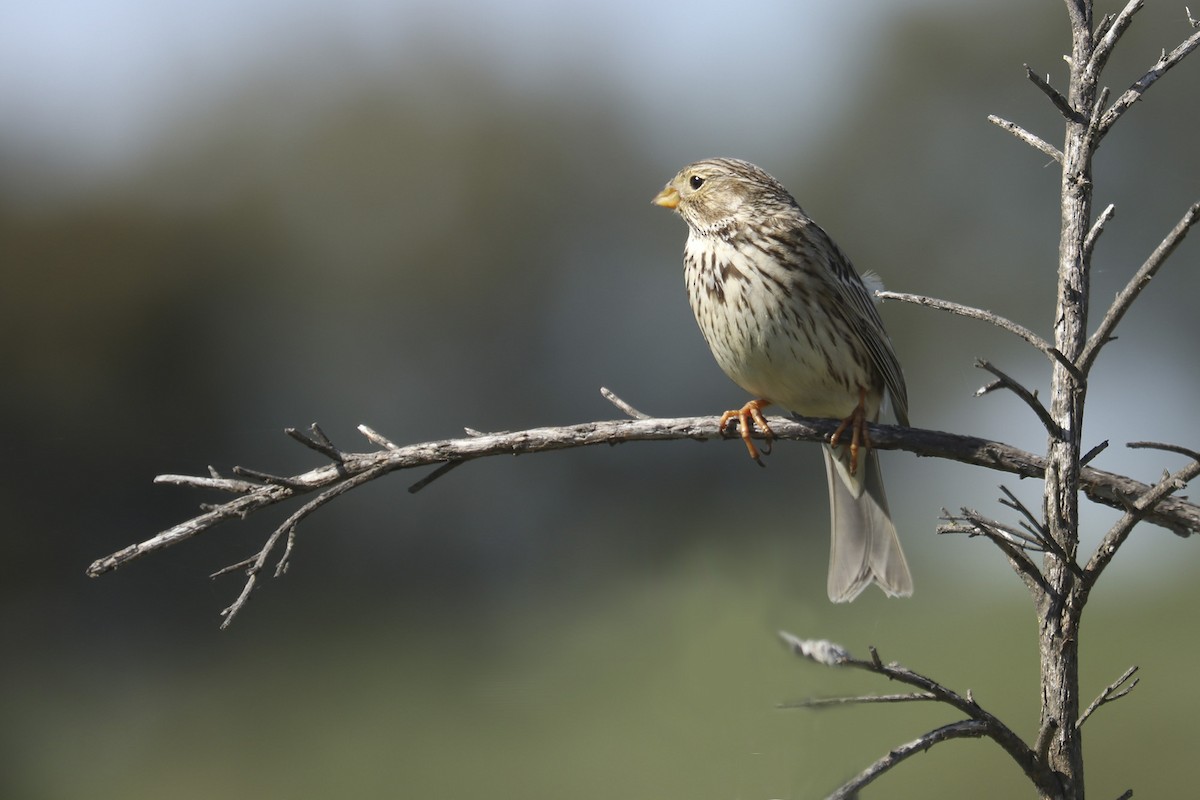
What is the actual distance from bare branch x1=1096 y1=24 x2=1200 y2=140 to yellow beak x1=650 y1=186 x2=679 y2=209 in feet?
8.66

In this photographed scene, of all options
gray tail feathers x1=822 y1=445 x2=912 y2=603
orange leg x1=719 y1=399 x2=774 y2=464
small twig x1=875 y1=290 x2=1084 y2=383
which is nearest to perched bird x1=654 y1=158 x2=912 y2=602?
gray tail feathers x1=822 y1=445 x2=912 y2=603

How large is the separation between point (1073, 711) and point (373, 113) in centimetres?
2362

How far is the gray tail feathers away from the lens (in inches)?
158

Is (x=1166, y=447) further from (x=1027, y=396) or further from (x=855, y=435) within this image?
(x=855, y=435)

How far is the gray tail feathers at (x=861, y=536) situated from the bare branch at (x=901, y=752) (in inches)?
71.1

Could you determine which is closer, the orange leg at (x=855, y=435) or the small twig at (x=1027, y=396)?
the small twig at (x=1027, y=396)

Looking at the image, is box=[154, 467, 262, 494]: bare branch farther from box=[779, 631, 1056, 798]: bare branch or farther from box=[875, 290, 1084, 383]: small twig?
box=[875, 290, 1084, 383]: small twig

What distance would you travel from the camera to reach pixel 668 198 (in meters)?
4.79

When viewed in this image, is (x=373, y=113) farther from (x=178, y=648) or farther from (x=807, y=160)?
(x=178, y=648)

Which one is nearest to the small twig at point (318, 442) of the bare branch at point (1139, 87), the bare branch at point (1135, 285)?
the bare branch at point (1135, 285)

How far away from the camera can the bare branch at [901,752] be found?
2025mm

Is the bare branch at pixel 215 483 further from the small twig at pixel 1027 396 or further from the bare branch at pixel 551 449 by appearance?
the small twig at pixel 1027 396

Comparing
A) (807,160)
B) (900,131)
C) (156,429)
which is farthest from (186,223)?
(900,131)

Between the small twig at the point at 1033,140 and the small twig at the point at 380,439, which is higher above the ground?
the small twig at the point at 1033,140
